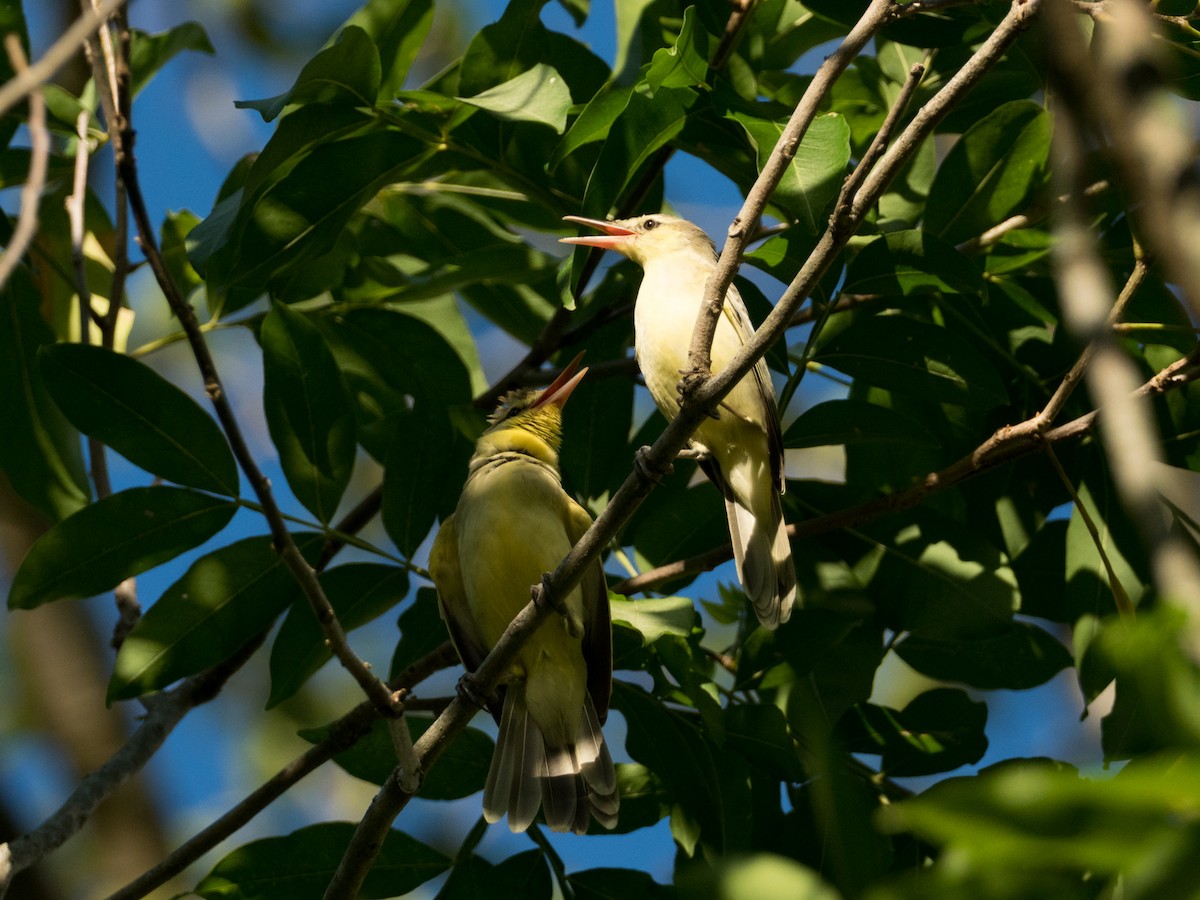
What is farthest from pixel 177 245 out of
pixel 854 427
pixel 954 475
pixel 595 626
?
pixel 954 475

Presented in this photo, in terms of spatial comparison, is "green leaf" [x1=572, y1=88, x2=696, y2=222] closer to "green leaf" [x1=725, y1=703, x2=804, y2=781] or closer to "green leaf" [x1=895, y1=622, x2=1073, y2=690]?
"green leaf" [x1=725, y1=703, x2=804, y2=781]

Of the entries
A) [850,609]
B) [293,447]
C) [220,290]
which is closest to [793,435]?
[850,609]

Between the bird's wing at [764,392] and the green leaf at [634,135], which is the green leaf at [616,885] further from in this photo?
the green leaf at [634,135]

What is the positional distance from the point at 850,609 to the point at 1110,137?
323cm

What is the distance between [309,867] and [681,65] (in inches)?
98.7

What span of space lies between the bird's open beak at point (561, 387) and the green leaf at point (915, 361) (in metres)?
1.04

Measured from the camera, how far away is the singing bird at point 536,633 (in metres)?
4.16

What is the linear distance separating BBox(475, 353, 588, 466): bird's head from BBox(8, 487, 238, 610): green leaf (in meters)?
1.16

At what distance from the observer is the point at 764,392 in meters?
4.50

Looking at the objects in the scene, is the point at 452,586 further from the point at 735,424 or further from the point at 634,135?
the point at 634,135

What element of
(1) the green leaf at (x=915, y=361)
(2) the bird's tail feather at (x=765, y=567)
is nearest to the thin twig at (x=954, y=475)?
(2) the bird's tail feather at (x=765, y=567)

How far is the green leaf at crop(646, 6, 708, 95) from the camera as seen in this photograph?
3.59m

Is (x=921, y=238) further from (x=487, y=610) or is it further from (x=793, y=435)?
(x=487, y=610)

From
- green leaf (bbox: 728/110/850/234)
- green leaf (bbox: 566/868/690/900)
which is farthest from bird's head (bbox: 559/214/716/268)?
green leaf (bbox: 566/868/690/900)
